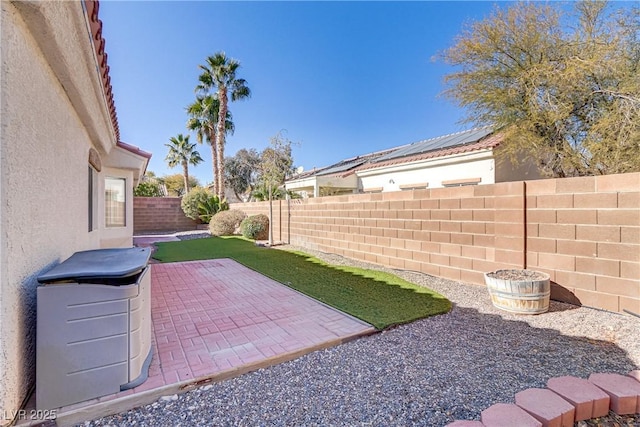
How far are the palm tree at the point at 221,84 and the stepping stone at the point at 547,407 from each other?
79.9 feet

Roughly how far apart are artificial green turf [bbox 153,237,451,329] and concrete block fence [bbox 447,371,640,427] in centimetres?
207

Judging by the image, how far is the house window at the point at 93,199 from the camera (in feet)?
20.0

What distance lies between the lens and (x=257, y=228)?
1605 cm

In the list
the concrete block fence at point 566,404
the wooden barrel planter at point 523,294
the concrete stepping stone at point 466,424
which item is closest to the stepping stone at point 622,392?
the concrete block fence at point 566,404

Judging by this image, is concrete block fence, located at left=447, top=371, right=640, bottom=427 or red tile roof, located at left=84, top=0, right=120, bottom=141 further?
red tile roof, located at left=84, top=0, right=120, bottom=141

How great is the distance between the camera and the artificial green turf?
4.94 metres

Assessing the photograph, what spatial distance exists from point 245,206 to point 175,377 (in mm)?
17217

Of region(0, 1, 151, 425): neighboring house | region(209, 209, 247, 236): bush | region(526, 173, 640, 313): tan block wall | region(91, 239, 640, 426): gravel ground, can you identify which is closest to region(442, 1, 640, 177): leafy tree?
region(526, 173, 640, 313): tan block wall

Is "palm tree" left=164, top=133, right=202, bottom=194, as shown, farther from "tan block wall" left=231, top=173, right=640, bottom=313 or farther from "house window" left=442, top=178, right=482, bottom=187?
"tan block wall" left=231, top=173, right=640, bottom=313

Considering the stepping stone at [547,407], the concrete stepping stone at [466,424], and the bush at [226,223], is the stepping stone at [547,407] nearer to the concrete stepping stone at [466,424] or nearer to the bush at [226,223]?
the concrete stepping stone at [466,424]

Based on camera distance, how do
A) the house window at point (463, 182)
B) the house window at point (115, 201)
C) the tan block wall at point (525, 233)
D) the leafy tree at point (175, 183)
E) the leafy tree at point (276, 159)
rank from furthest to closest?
the leafy tree at point (175, 183) < the leafy tree at point (276, 159) < the house window at point (463, 182) < the house window at point (115, 201) < the tan block wall at point (525, 233)

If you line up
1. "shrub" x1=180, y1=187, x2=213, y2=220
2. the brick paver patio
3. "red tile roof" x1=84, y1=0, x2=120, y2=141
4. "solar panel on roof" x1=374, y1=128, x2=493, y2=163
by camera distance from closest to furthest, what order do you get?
the brick paver patio, "red tile roof" x1=84, y1=0, x2=120, y2=141, "solar panel on roof" x1=374, y1=128, x2=493, y2=163, "shrub" x1=180, y1=187, x2=213, y2=220

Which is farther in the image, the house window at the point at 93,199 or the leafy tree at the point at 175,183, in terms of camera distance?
the leafy tree at the point at 175,183

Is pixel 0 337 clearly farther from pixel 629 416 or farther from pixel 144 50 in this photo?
pixel 144 50
